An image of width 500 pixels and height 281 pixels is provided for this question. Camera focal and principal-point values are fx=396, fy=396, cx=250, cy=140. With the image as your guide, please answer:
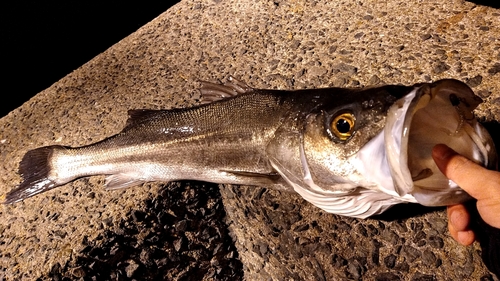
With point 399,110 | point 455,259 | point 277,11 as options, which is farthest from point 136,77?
point 455,259

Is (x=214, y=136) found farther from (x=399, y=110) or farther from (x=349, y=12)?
(x=349, y=12)

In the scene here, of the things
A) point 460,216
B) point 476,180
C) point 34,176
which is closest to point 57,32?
point 34,176

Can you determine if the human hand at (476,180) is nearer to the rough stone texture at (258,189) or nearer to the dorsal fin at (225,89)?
the rough stone texture at (258,189)

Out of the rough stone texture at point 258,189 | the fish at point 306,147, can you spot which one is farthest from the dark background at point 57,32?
the fish at point 306,147

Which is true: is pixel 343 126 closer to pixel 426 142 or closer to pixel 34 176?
pixel 426 142

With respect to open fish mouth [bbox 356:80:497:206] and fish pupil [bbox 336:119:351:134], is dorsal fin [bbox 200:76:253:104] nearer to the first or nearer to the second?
fish pupil [bbox 336:119:351:134]
